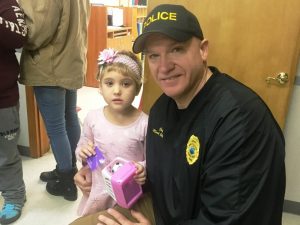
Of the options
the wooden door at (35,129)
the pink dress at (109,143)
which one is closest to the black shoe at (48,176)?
the wooden door at (35,129)

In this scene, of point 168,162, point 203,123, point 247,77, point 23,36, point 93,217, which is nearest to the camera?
point 203,123

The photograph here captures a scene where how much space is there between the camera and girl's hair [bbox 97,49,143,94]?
1.24 m

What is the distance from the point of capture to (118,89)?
1235 millimetres

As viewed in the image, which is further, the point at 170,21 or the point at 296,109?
the point at 296,109

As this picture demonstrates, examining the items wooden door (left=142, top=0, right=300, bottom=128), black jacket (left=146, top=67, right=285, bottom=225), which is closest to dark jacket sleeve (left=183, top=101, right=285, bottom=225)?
black jacket (left=146, top=67, right=285, bottom=225)

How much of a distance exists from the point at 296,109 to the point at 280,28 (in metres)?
0.50

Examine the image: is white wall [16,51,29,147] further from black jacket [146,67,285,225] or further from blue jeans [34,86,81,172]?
black jacket [146,67,285,225]

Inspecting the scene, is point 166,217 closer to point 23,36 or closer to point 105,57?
point 105,57

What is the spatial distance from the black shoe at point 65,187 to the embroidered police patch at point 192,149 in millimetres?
1190

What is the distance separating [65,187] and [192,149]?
4.25 feet

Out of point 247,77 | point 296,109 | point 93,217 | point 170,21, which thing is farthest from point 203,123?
point 296,109

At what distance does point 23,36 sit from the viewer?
143cm

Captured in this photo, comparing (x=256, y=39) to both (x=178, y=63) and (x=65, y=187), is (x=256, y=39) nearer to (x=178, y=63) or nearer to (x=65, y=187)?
(x=178, y=63)

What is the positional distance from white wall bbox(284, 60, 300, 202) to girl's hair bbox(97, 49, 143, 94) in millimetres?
1011
